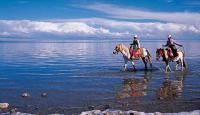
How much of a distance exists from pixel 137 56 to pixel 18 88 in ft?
40.4

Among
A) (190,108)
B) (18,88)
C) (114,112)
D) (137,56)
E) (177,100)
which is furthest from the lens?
(137,56)

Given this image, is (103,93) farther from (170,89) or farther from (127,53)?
(127,53)

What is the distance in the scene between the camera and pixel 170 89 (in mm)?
20062

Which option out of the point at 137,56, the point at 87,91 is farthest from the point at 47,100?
the point at 137,56

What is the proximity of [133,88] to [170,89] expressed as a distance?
1.98m

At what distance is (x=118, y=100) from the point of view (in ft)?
55.7

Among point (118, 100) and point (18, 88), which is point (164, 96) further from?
point (18, 88)

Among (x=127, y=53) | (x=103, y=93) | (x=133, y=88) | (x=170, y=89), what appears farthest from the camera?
(x=127, y=53)

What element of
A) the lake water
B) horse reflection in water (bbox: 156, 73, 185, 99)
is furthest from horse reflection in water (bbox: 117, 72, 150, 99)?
horse reflection in water (bbox: 156, 73, 185, 99)

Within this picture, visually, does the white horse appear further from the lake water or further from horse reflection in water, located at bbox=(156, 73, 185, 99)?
horse reflection in water, located at bbox=(156, 73, 185, 99)

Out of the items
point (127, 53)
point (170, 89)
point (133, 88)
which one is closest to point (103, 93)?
point (133, 88)

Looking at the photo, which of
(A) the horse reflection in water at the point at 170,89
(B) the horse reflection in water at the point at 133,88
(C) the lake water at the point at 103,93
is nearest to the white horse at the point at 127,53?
(C) the lake water at the point at 103,93

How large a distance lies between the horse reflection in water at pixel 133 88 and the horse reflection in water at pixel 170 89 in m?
0.84

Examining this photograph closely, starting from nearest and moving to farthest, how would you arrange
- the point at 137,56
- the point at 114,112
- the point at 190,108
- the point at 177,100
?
the point at 114,112, the point at 190,108, the point at 177,100, the point at 137,56
